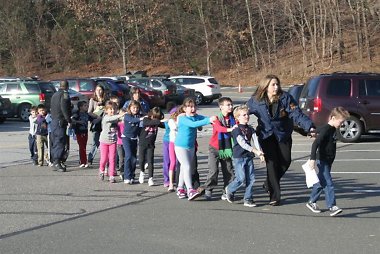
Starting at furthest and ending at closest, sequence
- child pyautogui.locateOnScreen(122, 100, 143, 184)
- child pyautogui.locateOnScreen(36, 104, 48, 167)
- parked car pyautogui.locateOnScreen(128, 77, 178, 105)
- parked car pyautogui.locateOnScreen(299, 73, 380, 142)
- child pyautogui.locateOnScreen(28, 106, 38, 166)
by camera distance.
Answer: parked car pyautogui.locateOnScreen(128, 77, 178, 105) → parked car pyautogui.locateOnScreen(299, 73, 380, 142) → child pyautogui.locateOnScreen(28, 106, 38, 166) → child pyautogui.locateOnScreen(36, 104, 48, 167) → child pyautogui.locateOnScreen(122, 100, 143, 184)

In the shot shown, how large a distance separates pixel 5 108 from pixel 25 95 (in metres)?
1.96

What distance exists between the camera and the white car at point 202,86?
38.2 m

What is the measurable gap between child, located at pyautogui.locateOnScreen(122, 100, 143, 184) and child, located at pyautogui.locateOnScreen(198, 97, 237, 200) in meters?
1.98

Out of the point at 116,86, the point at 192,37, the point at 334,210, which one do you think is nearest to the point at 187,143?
the point at 334,210

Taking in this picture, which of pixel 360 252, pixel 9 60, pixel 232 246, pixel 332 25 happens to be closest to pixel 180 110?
pixel 232 246

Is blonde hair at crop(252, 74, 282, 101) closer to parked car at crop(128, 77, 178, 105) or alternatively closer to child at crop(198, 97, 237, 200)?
child at crop(198, 97, 237, 200)

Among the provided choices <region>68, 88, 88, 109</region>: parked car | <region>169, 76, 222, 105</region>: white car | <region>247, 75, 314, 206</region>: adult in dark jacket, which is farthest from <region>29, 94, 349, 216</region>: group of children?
<region>169, 76, 222, 105</region>: white car

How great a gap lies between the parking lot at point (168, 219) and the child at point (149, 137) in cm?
46

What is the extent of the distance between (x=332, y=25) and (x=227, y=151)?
4801 cm

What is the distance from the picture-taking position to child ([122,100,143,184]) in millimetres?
11711

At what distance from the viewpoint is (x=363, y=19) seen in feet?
175

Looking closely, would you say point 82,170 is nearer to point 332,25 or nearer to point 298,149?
point 298,149

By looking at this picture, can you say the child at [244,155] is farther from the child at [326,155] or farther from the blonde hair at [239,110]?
the child at [326,155]

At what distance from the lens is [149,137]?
38.3ft
